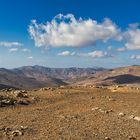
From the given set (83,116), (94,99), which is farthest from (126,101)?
(83,116)

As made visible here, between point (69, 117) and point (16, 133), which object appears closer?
point (16, 133)

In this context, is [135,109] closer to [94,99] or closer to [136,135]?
[94,99]

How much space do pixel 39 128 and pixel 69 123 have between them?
2.50 m

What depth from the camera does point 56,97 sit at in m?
35.5

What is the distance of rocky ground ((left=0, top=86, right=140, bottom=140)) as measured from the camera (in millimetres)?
20484

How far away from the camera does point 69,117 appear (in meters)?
25.6

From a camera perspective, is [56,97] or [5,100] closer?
[5,100]

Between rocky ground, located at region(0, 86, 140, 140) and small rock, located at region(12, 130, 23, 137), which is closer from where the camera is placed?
small rock, located at region(12, 130, 23, 137)

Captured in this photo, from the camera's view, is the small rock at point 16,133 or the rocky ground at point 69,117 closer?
the small rock at point 16,133

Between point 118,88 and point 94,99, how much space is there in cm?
1274

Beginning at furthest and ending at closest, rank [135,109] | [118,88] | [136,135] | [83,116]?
[118,88] → [135,109] → [83,116] → [136,135]

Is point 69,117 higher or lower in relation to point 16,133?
higher

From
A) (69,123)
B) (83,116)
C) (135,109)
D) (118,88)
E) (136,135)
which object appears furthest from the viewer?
(118,88)

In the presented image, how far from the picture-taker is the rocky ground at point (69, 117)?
67.2 ft
